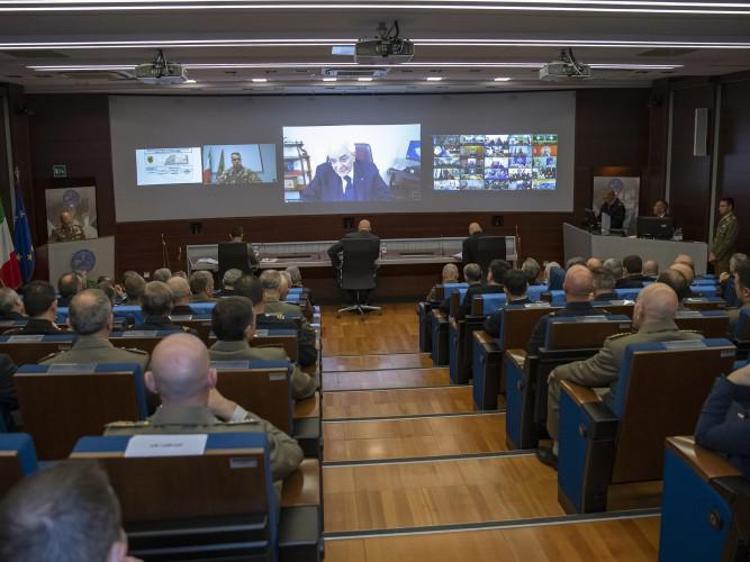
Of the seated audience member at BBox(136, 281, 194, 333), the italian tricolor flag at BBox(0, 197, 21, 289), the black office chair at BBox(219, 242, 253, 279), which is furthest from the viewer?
the black office chair at BBox(219, 242, 253, 279)

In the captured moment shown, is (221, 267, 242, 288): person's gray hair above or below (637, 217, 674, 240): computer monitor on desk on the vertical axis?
below

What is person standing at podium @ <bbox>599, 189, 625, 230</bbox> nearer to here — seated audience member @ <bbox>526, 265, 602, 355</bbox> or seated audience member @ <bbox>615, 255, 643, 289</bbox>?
seated audience member @ <bbox>615, 255, 643, 289</bbox>

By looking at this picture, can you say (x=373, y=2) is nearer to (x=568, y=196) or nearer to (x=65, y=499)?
(x=65, y=499)

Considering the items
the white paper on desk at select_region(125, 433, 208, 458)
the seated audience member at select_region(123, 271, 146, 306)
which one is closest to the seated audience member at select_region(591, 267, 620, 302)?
the seated audience member at select_region(123, 271, 146, 306)

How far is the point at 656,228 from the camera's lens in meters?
9.88

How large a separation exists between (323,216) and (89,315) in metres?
9.04

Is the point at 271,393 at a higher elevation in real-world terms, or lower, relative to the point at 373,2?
lower

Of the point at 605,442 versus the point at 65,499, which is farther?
the point at 605,442

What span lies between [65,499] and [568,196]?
12.2 metres

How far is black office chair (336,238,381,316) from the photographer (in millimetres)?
10156

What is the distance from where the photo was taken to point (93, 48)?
690 centimetres

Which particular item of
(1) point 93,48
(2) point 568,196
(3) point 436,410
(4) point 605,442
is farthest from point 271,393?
(2) point 568,196

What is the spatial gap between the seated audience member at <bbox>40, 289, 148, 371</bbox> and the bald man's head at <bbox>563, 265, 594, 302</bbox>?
2417mm

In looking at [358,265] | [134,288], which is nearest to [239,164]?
[358,265]
